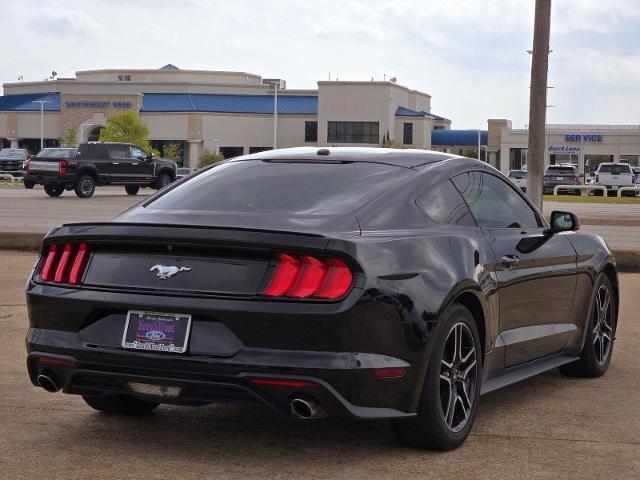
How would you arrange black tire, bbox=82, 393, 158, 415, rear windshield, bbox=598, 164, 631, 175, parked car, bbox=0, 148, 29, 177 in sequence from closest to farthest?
black tire, bbox=82, 393, 158, 415, rear windshield, bbox=598, 164, 631, 175, parked car, bbox=0, 148, 29, 177

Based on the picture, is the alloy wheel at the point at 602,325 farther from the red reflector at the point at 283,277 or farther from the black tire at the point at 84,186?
the black tire at the point at 84,186

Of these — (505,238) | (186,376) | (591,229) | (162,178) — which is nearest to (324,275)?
(186,376)

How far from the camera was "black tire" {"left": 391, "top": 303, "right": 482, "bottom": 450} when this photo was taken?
560 centimetres

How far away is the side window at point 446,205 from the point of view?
244 inches

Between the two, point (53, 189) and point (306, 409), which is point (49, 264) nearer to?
point (306, 409)

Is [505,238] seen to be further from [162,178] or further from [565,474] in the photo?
[162,178]

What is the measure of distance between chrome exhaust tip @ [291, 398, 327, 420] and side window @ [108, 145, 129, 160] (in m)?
36.8

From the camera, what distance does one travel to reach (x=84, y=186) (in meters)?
39.7

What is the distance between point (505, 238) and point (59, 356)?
8.48 feet

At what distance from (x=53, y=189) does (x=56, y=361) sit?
35.1m

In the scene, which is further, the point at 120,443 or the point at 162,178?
the point at 162,178

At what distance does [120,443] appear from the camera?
589cm

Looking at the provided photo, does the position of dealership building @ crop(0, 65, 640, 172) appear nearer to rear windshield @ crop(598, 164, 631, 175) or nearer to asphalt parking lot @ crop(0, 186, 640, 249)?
rear windshield @ crop(598, 164, 631, 175)

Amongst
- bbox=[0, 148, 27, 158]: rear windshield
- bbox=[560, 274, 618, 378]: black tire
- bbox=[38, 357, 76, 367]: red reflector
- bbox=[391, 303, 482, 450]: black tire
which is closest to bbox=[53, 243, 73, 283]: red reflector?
bbox=[38, 357, 76, 367]: red reflector
